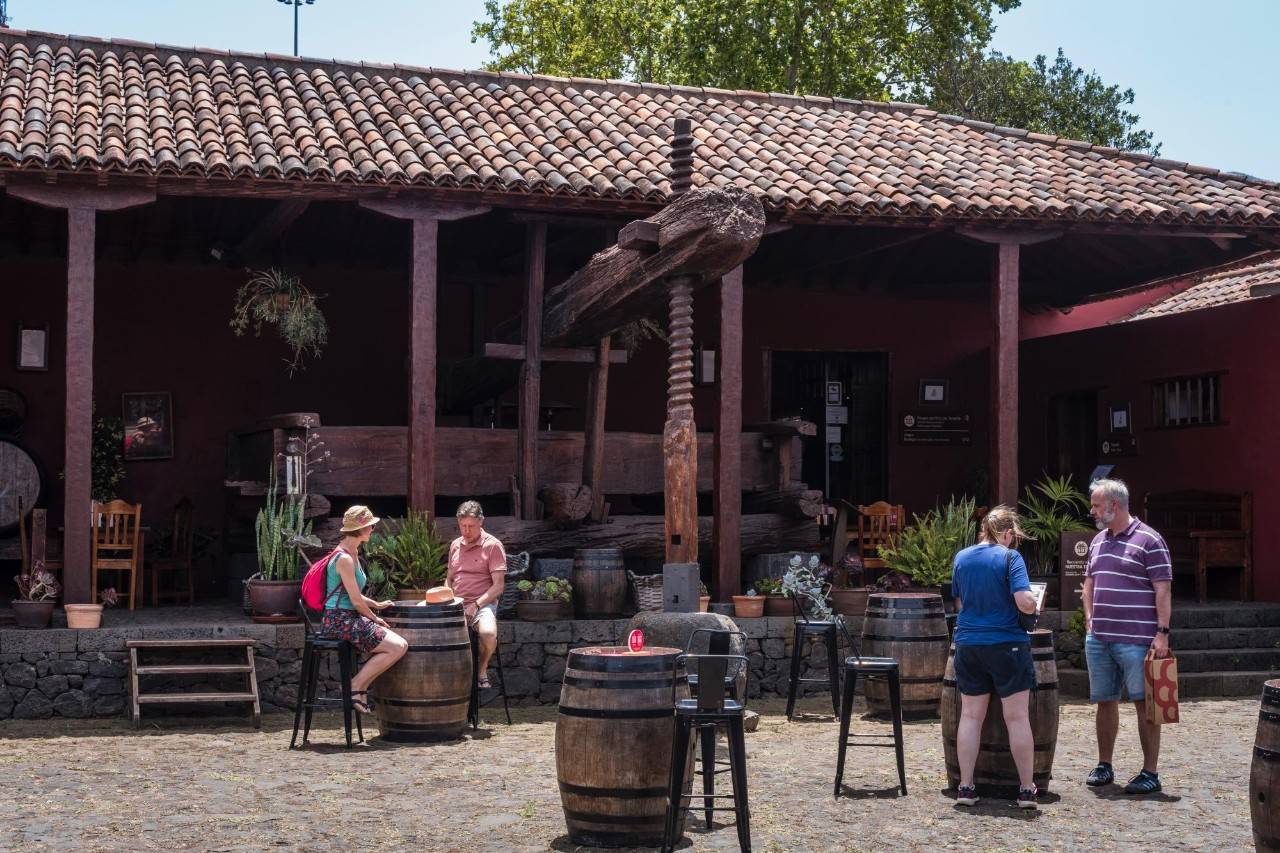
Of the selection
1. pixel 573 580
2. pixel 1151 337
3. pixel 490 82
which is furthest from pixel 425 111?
pixel 1151 337

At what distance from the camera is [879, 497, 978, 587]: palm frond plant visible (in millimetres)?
10719

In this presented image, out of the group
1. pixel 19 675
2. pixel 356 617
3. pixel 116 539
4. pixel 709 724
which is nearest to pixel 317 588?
pixel 356 617

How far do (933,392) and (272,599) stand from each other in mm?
7709

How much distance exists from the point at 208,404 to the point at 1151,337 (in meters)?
8.50

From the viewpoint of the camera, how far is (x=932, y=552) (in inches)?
422

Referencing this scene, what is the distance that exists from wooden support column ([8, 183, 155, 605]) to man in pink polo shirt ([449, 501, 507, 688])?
8.09 ft

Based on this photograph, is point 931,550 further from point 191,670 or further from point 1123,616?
point 191,670

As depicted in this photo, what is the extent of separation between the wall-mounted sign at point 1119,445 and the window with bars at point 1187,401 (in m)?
0.36

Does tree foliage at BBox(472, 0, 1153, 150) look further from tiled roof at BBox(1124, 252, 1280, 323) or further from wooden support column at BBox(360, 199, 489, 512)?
wooden support column at BBox(360, 199, 489, 512)

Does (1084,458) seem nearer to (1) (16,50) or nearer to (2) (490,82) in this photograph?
(2) (490,82)

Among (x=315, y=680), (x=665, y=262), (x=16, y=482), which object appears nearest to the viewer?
(x=315, y=680)

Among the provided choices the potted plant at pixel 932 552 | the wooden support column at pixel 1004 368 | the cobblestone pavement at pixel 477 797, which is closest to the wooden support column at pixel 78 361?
the cobblestone pavement at pixel 477 797

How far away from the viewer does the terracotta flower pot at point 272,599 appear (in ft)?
31.7

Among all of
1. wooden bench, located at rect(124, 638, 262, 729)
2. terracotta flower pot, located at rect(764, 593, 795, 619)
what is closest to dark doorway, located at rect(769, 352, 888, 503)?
terracotta flower pot, located at rect(764, 593, 795, 619)
